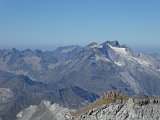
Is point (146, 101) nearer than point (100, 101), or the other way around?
point (146, 101)

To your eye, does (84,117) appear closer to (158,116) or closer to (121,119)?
(121,119)

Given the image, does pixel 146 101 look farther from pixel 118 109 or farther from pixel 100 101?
pixel 100 101

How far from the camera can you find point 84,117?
122 m

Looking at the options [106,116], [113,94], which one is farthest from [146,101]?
[113,94]

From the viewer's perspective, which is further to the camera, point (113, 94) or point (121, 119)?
point (113, 94)

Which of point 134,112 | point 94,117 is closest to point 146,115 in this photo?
point 134,112

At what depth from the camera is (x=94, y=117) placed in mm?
121375

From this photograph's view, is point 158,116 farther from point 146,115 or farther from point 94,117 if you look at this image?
point 94,117

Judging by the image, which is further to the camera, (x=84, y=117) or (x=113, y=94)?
(x=113, y=94)

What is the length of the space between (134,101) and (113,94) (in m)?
42.1

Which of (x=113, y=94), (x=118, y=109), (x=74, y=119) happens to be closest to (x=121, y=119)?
(x=118, y=109)

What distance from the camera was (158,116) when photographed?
121 meters

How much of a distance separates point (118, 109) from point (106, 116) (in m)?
4.04

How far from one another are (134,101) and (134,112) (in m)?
2.76
